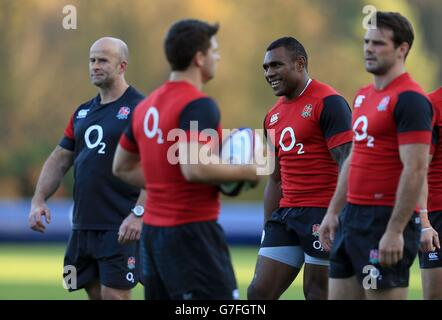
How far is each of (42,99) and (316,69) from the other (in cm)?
845

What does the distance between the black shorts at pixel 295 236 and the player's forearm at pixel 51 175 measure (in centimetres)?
173

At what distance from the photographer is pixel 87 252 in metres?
7.76

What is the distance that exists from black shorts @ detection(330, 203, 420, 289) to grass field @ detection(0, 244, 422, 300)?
18.5 ft

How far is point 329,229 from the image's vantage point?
653 centimetres

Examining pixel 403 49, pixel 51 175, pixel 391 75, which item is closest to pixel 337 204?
pixel 391 75

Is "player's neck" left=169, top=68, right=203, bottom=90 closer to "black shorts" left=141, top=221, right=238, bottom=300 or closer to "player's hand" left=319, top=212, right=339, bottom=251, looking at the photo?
"black shorts" left=141, top=221, right=238, bottom=300

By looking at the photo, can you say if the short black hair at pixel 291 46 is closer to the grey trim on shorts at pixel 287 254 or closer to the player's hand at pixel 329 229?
the grey trim on shorts at pixel 287 254

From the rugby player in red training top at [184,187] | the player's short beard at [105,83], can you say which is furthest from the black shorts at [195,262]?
the player's short beard at [105,83]

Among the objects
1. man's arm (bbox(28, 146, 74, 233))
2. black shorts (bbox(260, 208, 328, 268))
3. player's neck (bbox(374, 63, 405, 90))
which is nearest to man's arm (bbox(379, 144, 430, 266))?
player's neck (bbox(374, 63, 405, 90))

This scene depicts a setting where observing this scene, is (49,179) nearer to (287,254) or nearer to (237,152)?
(287,254)

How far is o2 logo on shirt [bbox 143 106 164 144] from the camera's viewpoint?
18.7ft

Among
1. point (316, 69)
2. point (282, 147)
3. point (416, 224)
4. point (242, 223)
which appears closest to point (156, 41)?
point (316, 69)

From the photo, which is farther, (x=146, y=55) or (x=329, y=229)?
(x=146, y=55)

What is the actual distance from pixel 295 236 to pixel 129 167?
6.49 ft
